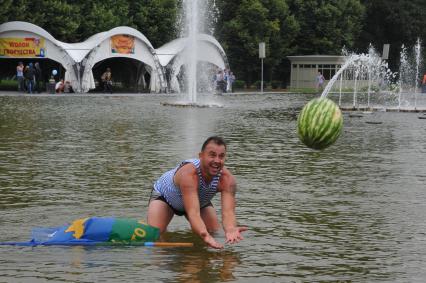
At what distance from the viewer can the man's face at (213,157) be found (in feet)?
25.6

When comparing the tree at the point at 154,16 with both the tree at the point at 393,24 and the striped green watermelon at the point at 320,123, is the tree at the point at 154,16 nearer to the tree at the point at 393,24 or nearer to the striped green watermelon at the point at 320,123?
the tree at the point at 393,24

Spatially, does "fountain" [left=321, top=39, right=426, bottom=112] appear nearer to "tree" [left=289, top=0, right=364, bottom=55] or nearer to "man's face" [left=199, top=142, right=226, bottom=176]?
"tree" [left=289, top=0, right=364, bottom=55]

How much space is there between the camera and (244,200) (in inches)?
441

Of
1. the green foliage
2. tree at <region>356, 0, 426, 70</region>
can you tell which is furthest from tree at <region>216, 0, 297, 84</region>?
tree at <region>356, 0, 426, 70</region>

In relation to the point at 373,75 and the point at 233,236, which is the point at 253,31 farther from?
the point at 233,236

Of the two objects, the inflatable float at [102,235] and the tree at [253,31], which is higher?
the tree at [253,31]

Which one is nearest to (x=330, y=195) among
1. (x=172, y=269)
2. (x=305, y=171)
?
(x=305, y=171)

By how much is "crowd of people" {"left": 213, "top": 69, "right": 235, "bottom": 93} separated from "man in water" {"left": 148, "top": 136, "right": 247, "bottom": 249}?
42463 mm

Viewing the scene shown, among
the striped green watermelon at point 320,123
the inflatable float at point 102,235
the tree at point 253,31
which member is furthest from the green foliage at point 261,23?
the inflatable float at point 102,235

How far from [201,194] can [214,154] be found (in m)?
0.71

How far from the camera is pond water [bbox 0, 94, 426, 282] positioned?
7457mm

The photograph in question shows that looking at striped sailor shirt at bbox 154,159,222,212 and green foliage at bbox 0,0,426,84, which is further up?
green foliage at bbox 0,0,426,84

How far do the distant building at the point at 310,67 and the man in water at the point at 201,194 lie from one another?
56.6m

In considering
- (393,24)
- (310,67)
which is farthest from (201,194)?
(393,24)
